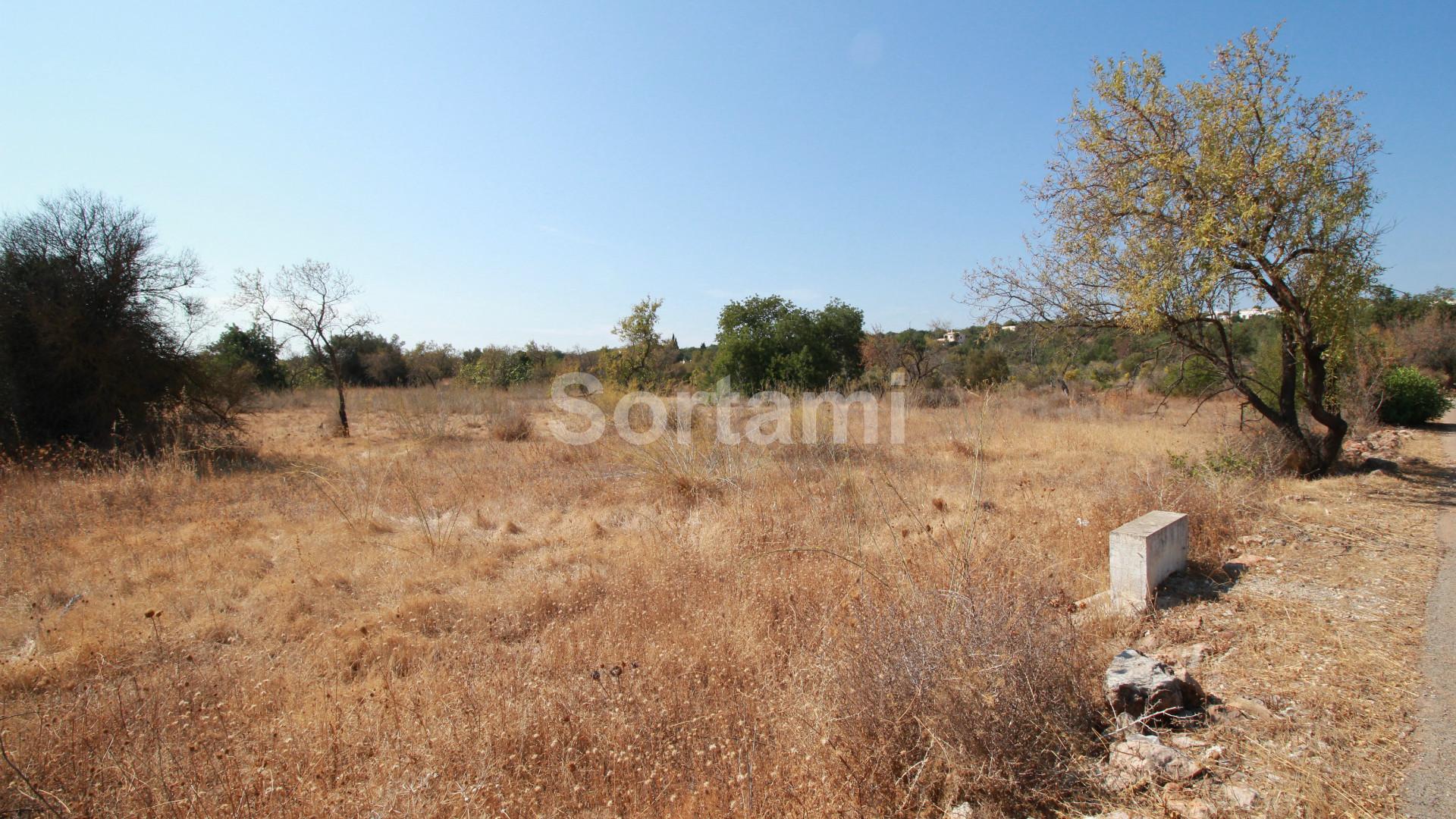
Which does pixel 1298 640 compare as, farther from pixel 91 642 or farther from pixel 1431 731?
pixel 91 642

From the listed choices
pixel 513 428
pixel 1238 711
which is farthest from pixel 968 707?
pixel 513 428

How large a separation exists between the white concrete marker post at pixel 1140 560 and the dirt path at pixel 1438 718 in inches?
46.3

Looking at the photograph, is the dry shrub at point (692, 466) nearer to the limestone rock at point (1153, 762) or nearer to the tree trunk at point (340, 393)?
the limestone rock at point (1153, 762)

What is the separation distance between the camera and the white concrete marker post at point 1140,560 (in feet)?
12.5

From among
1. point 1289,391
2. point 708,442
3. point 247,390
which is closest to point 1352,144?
point 1289,391

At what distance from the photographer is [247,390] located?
12.4 m

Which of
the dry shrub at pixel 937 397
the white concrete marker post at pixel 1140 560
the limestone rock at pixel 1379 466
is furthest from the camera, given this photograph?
the dry shrub at pixel 937 397

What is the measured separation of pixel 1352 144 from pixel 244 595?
11381 mm

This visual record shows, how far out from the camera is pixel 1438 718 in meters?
2.50

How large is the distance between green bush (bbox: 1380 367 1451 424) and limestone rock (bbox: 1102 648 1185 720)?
15346mm

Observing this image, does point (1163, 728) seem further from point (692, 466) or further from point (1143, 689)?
point (692, 466)

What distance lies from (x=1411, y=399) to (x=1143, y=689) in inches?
646

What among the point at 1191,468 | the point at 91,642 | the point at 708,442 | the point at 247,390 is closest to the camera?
the point at 91,642

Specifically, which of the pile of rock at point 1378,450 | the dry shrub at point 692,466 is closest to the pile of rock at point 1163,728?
the dry shrub at point 692,466
